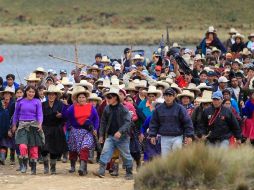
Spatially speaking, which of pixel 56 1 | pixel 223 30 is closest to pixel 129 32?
pixel 223 30

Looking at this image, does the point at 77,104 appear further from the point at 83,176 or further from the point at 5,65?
the point at 5,65

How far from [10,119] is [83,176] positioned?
219cm

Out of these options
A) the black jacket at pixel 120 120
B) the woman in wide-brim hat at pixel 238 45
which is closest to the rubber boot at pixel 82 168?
the black jacket at pixel 120 120

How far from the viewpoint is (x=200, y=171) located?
1379 cm

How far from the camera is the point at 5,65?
51.8m

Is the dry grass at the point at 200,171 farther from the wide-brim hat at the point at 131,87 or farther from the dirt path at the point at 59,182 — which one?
the wide-brim hat at the point at 131,87

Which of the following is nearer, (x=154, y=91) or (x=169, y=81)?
(x=154, y=91)

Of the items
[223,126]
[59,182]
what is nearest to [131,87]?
[223,126]

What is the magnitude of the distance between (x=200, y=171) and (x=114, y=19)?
83.1 metres

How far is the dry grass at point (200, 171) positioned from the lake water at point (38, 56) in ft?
86.2

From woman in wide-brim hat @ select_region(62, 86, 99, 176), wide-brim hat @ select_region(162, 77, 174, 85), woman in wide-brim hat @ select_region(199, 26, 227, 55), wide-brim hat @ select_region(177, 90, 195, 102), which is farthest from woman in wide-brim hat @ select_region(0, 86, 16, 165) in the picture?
woman in wide-brim hat @ select_region(199, 26, 227, 55)

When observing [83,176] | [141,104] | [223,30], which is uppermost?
[223,30]

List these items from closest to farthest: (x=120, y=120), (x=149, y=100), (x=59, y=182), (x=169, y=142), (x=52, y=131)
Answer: (x=59, y=182) < (x=169, y=142) < (x=120, y=120) < (x=52, y=131) < (x=149, y=100)

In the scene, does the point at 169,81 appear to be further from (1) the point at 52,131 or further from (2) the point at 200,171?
(2) the point at 200,171
